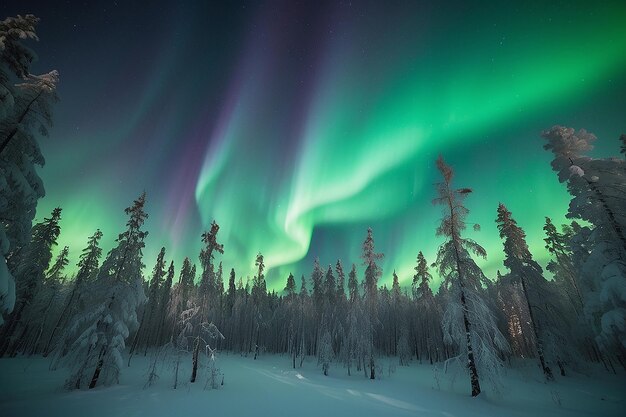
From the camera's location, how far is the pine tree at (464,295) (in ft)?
49.1

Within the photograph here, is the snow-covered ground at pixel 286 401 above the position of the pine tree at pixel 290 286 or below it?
below

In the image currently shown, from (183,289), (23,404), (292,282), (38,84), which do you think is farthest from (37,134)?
(292,282)

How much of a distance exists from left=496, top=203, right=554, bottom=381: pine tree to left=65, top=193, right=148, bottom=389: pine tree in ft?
113

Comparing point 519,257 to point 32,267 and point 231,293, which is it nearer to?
point 32,267

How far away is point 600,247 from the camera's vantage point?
48.1 feet

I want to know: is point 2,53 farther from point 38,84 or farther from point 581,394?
point 581,394

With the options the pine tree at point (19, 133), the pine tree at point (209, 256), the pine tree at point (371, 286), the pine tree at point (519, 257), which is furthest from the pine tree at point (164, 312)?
the pine tree at point (519, 257)

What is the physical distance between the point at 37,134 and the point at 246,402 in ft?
57.4

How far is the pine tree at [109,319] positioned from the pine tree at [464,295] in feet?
71.0

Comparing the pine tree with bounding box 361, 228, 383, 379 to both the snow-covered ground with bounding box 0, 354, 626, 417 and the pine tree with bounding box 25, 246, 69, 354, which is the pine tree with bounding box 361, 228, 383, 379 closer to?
the snow-covered ground with bounding box 0, 354, 626, 417

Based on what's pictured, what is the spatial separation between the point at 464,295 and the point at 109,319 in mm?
23848

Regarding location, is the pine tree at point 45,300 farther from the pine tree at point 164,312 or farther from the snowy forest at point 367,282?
the pine tree at point 164,312

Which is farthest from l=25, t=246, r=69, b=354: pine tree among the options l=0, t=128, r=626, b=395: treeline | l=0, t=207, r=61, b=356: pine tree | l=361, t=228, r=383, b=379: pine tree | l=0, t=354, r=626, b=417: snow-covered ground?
l=361, t=228, r=383, b=379: pine tree

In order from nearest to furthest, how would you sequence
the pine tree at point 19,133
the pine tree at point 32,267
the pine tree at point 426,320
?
the pine tree at point 19,133 < the pine tree at point 32,267 < the pine tree at point 426,320
